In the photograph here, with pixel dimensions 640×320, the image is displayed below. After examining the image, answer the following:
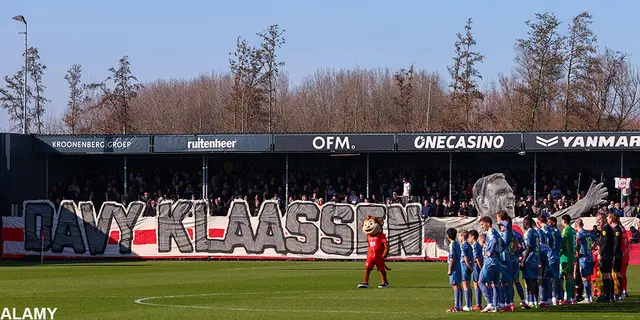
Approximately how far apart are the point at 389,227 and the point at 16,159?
18.8 metres

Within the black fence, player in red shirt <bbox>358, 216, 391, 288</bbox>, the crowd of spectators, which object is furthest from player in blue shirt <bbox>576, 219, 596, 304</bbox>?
the black fence

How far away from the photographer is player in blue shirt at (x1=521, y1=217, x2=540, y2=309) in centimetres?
2291

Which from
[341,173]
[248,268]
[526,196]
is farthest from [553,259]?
[341,173]

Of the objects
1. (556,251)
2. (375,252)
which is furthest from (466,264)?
(375,252)

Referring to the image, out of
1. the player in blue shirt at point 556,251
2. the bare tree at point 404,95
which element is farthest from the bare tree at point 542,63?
the player in blue shirt at point 556,251

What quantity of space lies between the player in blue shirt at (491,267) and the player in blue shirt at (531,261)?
1341 mm

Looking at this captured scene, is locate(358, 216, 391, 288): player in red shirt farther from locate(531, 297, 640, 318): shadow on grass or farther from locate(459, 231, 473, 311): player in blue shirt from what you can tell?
locate(531, 297, 640, 318): shadow on grass

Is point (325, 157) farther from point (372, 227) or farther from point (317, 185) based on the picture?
point (372, 227)

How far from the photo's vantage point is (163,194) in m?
55.8

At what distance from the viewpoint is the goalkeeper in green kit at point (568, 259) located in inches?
964

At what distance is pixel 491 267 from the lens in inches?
853

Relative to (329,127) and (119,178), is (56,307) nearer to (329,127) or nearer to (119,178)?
(119,178)

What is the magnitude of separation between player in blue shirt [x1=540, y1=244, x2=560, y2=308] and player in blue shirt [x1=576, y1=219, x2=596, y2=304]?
142 cm

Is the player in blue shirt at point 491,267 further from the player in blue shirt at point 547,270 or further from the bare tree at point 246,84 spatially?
the bare tree at point 246,84
